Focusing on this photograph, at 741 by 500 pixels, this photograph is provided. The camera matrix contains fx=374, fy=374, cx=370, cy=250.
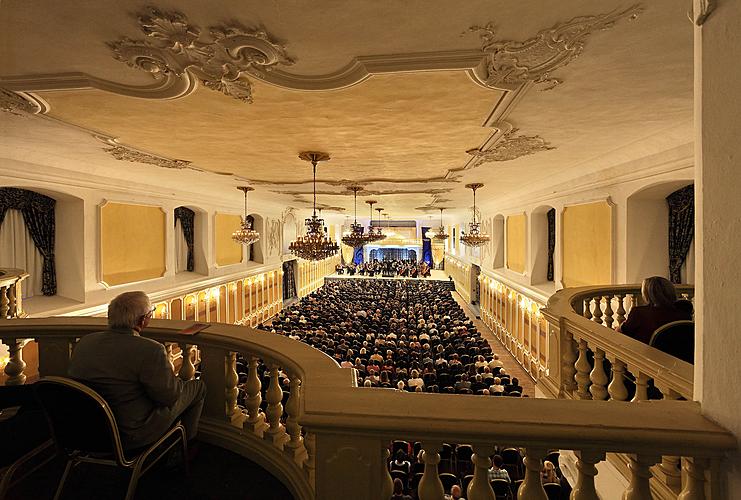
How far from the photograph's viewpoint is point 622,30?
7.93ft

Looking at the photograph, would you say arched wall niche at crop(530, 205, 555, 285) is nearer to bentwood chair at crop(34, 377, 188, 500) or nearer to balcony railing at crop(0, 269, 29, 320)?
bentwood chair at crop(34, 377, 188, 500)

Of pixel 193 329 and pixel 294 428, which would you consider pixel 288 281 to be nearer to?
pixel 193 329

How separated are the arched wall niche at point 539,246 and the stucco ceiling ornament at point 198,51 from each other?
899 centimetres

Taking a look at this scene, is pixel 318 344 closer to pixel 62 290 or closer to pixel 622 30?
pixel 62 290

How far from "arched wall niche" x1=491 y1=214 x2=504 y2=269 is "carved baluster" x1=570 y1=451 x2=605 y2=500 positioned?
13444 millimetres

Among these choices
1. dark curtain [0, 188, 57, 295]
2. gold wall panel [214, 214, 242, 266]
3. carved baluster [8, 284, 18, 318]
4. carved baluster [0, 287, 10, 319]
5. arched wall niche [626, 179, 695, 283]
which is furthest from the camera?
gold wall panel [214, 214, 242, 266]

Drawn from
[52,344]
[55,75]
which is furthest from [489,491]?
[55,75]

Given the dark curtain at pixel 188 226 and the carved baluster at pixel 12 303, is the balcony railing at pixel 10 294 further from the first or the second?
the dark curtain at pixel 188 226

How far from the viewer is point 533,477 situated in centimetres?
127

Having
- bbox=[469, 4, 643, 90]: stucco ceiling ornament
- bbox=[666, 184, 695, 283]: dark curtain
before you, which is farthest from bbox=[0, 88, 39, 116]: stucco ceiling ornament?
bbox=[666, 184, 695, 283]: dark curtain

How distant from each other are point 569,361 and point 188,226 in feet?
38.0

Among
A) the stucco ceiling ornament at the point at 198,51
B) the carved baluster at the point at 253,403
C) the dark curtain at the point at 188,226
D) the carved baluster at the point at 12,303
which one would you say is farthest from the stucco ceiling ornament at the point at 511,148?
the dark curtain at the point at 188,226

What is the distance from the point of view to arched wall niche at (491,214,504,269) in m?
14.1

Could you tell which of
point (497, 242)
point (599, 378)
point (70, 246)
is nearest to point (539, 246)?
point (497, 242)
